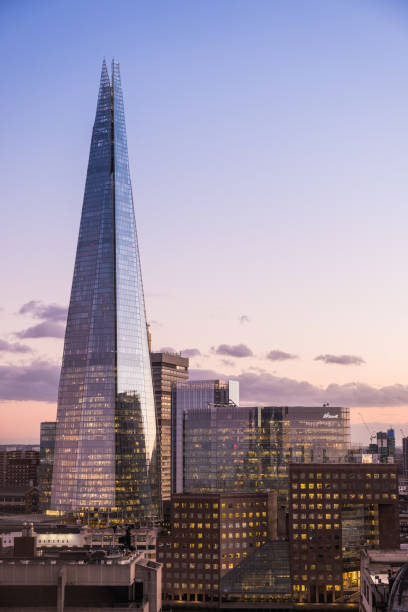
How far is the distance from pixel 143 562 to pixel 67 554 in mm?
14563

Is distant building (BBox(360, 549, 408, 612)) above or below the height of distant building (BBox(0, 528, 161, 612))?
below

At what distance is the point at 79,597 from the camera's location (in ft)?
278

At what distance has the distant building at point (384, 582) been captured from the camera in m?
114

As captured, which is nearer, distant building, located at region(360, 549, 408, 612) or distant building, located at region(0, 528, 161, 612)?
distant building, located at region(0, 528, 161, 612)

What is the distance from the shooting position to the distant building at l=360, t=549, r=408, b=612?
375 feet

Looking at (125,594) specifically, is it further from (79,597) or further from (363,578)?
(363,578)

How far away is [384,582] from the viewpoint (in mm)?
137000

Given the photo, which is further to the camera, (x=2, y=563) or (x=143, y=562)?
(x=143, y=562)

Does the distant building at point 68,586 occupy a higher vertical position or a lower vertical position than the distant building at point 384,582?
higher

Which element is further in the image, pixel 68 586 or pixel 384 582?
pixel 384 582

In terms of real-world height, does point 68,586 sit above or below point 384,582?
above

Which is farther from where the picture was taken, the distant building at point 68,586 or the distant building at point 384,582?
the distant building at point 384,582

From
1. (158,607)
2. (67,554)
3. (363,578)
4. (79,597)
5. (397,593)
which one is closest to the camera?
(79,597)

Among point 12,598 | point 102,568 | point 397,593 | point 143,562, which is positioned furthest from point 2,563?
point 397,593
